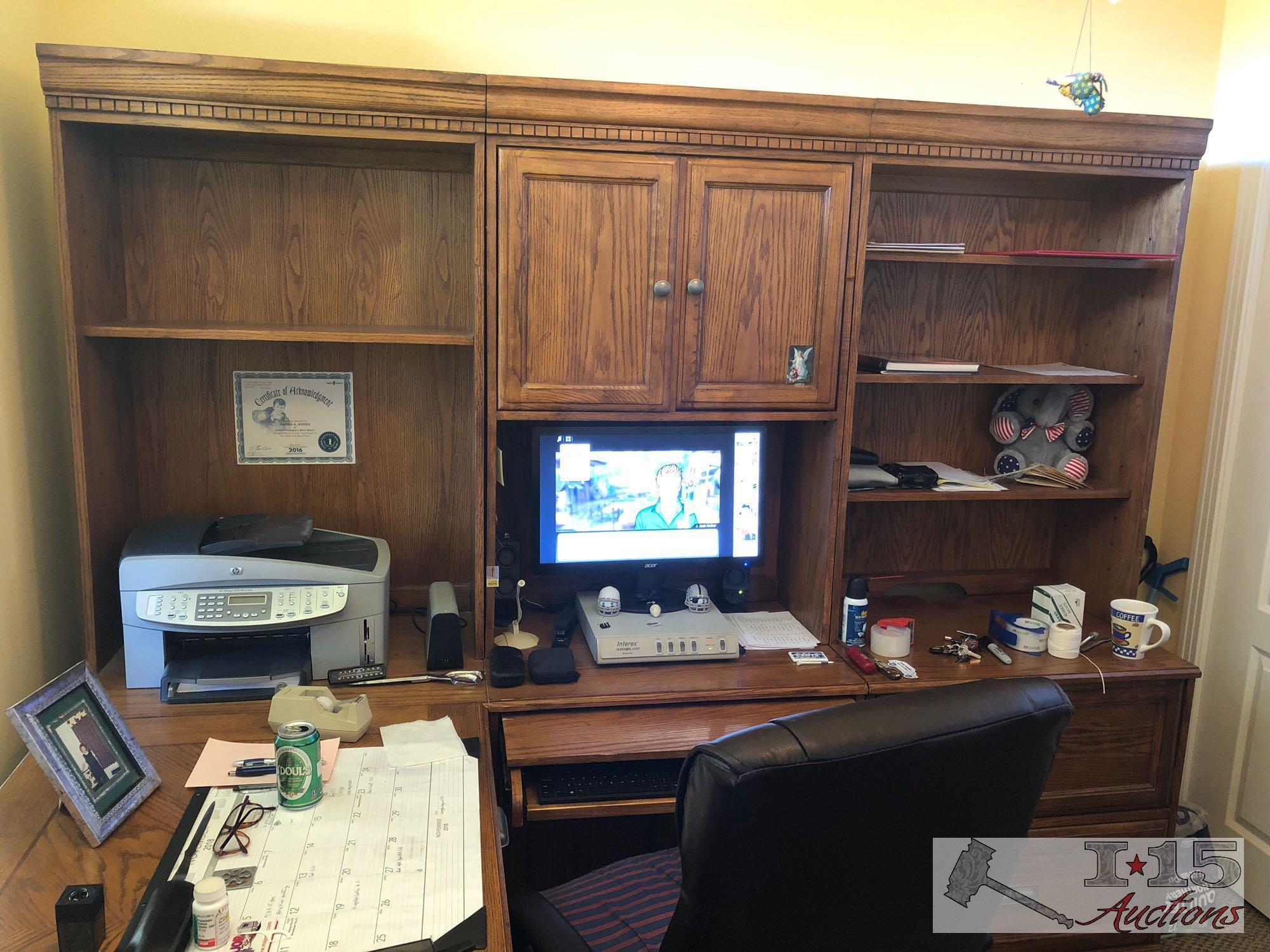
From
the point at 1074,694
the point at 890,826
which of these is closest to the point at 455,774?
the point at 890,826

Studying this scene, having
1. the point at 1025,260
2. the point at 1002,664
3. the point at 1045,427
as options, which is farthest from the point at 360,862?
the point at 1045,427

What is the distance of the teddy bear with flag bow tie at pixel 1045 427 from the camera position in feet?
8.10

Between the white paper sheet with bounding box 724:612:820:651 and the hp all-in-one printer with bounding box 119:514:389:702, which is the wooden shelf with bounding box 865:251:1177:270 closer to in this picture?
the white paper sheet with bounding box 724:612:820:651

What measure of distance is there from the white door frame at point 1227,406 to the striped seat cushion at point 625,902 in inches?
68.7

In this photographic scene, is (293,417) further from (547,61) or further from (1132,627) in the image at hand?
(1132,627)

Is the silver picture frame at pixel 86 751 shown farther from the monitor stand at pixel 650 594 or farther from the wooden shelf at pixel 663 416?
the monitor stand at pixel 650 594

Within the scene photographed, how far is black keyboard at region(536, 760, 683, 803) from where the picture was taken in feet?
5.77

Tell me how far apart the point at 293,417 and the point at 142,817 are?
3.62ft

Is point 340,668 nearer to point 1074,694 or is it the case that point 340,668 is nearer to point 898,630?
point 898,630

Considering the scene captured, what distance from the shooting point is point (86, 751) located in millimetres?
1407

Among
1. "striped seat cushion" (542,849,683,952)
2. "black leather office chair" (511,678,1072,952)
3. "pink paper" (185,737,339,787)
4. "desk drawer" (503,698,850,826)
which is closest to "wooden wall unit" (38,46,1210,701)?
"desk drawer" (503,698,850,826)

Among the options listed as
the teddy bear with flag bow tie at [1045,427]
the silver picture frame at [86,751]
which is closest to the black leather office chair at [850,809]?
the silver picture frame at [86,751]

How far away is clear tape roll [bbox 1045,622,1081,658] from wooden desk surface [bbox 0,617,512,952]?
1.39 meters

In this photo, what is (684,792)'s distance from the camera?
42.1 inches
